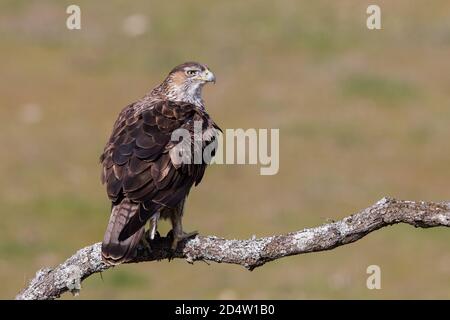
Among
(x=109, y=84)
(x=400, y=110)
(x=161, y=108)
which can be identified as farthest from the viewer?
(x=109, y=84)

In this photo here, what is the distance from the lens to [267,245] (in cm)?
820

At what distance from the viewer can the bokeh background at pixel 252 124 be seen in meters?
21.0

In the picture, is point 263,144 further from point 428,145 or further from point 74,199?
point 428,145

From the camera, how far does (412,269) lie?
21.2 meters

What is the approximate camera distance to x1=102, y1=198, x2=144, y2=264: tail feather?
8562 mm

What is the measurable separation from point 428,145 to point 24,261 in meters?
11.1

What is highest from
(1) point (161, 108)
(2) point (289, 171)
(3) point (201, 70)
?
(2) point (289, 171)

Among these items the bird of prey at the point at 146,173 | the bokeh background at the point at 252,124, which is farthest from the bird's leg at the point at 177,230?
the bokeh background at the point at 252,124

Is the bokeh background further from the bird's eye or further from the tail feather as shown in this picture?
the tail feather

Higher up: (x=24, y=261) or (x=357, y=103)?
(x=357, y=103)

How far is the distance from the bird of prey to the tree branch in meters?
0.19

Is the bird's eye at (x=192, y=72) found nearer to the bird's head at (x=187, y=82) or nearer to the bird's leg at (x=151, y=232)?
the bird's head at (x=187, y=82)
